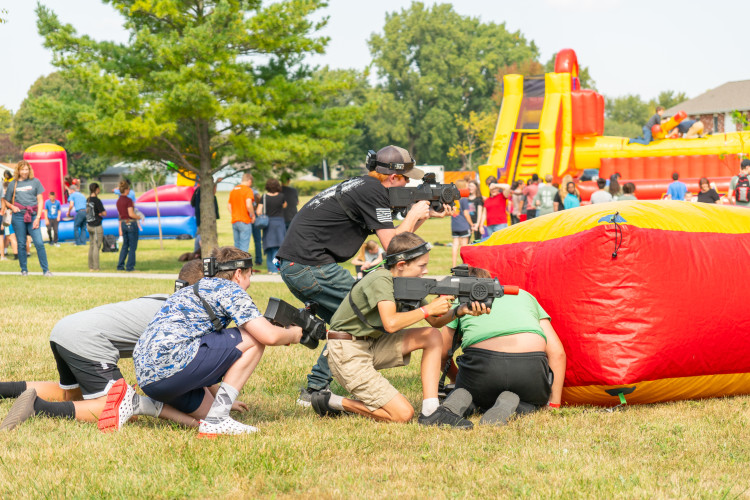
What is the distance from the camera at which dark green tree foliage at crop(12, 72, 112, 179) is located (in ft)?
58.1

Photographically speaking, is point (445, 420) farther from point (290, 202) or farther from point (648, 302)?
point (290, 202)

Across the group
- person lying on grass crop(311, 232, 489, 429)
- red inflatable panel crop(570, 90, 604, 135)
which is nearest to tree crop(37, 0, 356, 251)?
red inflatable panel crop(570, 90, 604, 135)

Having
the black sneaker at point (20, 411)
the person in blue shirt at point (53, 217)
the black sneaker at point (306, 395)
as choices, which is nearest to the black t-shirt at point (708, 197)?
the black sneaker at point (306, 395)

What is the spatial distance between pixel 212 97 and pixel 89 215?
3613 millimetres

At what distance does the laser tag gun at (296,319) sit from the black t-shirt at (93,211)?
42.7ft

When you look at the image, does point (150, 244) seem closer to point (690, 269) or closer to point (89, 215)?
point (89, 215)

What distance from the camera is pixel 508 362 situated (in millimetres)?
5379

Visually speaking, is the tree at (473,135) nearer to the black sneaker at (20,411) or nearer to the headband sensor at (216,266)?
the headband sensor at (216,266)

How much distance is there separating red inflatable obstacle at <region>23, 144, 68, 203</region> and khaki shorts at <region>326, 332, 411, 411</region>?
25702 millimetres

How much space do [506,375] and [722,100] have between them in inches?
2478

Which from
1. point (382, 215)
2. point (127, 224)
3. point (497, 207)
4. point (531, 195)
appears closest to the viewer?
point (382, 215)

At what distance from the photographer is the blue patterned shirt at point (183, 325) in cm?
497

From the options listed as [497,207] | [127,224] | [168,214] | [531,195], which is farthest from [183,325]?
[168,214]

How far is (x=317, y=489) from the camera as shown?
155 inches
